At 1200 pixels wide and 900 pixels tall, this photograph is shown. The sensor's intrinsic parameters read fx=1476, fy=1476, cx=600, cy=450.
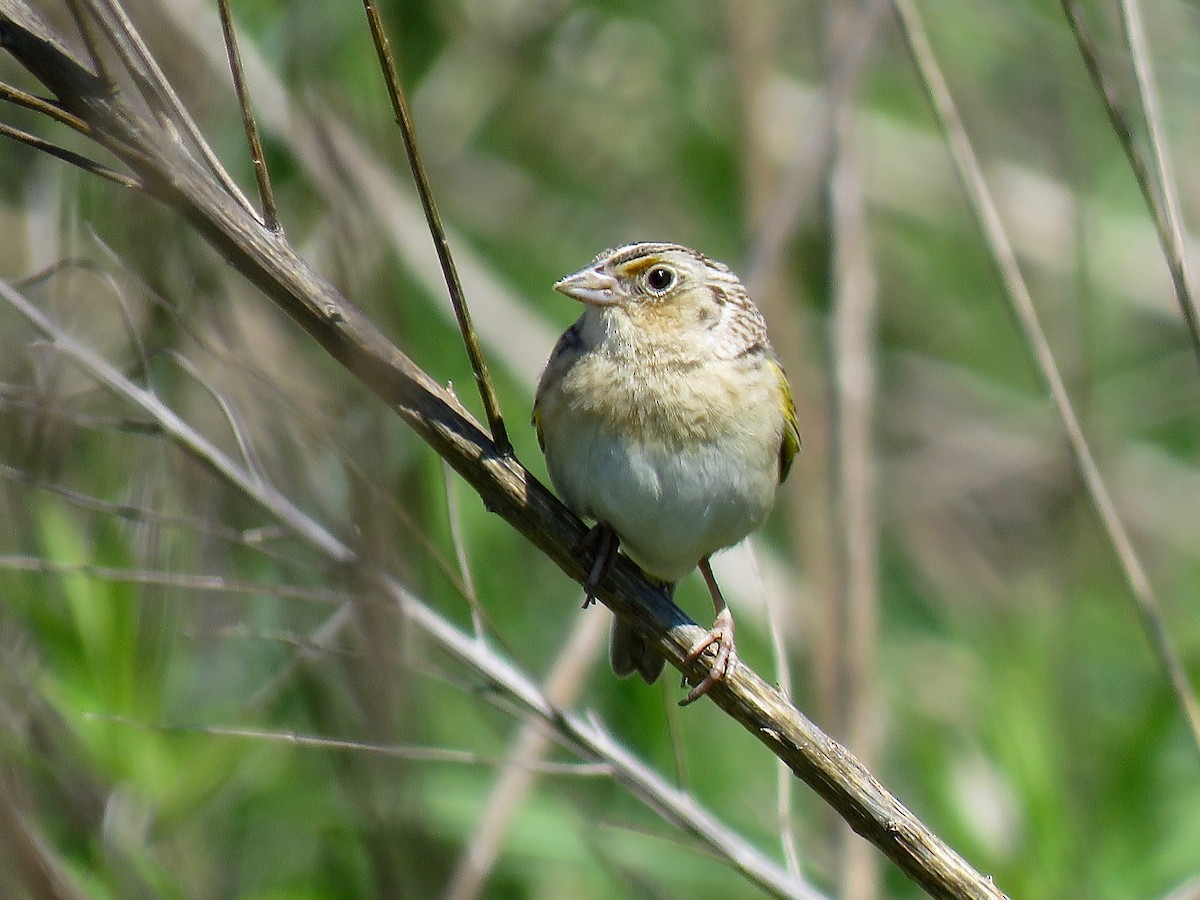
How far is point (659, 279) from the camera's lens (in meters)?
4.05

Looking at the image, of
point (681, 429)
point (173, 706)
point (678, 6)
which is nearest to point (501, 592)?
point (173, 706)

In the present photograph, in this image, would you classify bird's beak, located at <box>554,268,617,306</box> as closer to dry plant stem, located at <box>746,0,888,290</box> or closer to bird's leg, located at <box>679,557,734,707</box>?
bird's leg, located at <box>679,557,734,707</box>

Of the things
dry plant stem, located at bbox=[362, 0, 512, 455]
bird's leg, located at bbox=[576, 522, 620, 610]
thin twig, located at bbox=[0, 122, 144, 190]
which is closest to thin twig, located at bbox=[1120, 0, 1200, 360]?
bird's leg, located at bbox=[576, 522, 620, 610]

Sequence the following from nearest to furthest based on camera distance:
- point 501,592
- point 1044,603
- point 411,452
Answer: point 411,452 < point 501,592 < point 1044,603

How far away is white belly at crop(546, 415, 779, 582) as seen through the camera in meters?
3.63

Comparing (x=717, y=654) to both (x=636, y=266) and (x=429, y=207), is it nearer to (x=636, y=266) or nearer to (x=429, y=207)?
(x=429, y=207)

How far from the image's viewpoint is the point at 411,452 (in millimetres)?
4020

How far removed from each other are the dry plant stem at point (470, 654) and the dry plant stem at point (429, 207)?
15.6 inches

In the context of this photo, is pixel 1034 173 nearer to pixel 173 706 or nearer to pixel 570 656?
pixel 570 656

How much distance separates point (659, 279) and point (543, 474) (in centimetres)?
184

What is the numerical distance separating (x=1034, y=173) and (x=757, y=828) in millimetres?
3566

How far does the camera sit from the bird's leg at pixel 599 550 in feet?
9.59

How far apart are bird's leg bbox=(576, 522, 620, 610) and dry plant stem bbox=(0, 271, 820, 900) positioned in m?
0.25

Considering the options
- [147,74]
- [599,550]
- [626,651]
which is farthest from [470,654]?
[147,74]
